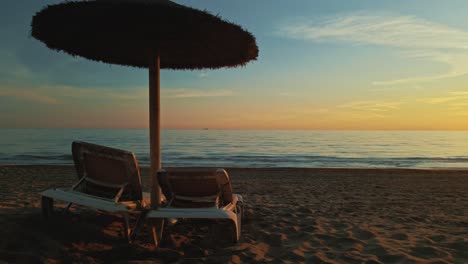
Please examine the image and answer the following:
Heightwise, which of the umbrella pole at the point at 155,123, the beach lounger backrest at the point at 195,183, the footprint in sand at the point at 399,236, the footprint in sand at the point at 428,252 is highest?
the umbrella pole at the point at 155,123

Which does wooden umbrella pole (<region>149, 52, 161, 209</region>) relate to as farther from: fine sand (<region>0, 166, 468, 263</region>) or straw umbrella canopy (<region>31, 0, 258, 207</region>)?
fine sand (<region>0, 166, 468, 263</region>)

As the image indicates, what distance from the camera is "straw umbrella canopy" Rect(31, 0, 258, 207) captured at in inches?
135

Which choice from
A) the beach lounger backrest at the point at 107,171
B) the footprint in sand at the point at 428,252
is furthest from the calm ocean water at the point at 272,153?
the footprint in sand at the point at 428,252

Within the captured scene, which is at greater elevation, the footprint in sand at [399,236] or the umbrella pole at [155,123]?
the umbrella pole at [155,123]

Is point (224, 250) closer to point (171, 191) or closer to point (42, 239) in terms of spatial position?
point (171, 191)

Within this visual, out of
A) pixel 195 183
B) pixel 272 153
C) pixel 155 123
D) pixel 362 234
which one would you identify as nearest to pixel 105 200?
pixel 195 183

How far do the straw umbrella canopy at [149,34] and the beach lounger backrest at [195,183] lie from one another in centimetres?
54

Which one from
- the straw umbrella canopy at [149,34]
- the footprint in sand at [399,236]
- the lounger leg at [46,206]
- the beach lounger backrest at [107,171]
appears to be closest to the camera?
the straw umbrella canopy at [149,34]

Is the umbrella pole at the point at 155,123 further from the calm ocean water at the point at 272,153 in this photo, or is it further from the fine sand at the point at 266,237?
the calm ocean water at the point at 272,153

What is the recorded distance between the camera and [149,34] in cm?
383

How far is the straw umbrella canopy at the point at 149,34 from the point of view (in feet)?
11.3

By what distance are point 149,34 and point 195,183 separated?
173cm

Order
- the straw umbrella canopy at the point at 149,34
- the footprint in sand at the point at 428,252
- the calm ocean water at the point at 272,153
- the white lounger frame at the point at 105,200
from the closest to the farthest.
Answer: the straw umbrella canopy at the point at 149,34, the white lounger frame at the point at 105,200, the footprint in sand at the point at 428,252, the calm ocean water at the point at 272,153

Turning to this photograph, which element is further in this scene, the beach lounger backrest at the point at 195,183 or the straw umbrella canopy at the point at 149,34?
the beach lounger backrest at the point at 195,183
